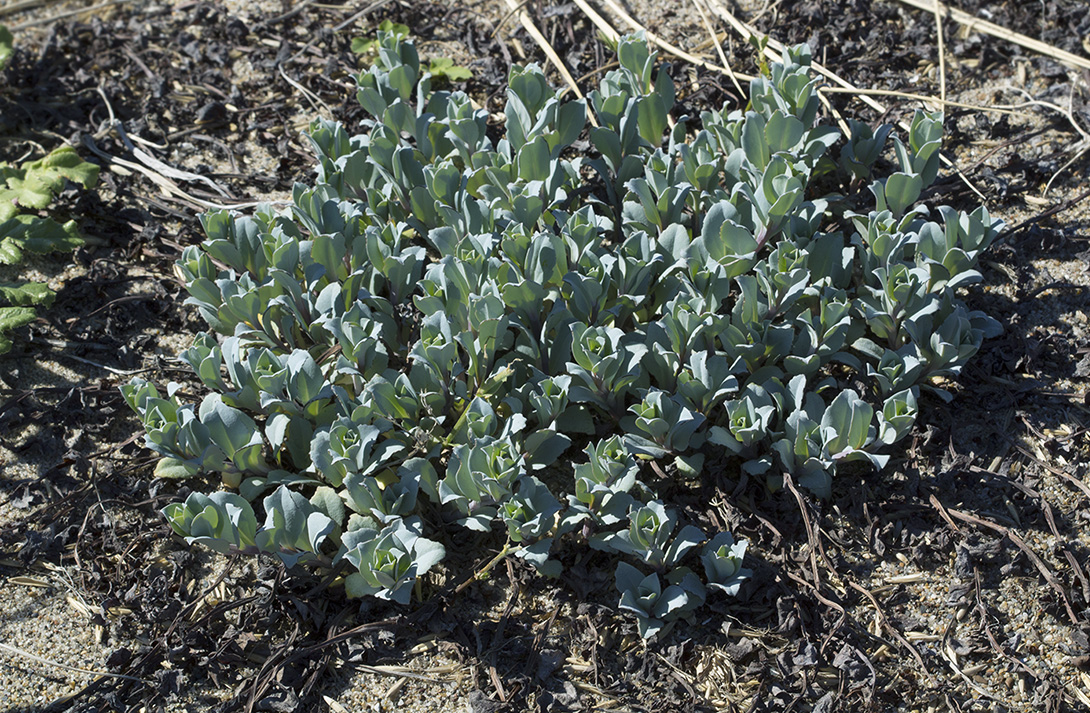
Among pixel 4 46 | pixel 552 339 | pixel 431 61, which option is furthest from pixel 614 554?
pixel 4 46

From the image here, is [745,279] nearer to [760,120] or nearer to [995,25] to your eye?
[760,120]

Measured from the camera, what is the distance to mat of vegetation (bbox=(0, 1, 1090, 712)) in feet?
8.14

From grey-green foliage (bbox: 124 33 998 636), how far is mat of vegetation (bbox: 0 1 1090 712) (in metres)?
0.13

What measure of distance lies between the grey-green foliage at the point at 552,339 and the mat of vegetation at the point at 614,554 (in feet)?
0.42

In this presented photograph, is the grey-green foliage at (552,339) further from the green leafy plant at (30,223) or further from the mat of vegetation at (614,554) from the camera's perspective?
the green leafy plant at (30,223)

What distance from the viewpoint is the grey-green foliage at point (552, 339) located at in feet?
8.37

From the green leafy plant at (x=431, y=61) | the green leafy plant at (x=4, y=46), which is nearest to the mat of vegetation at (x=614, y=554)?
the green leafy plant at (x=431, y=61)

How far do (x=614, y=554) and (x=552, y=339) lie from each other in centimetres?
69

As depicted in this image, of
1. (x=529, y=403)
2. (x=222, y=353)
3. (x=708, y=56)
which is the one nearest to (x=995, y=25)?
(x=708, y=56)

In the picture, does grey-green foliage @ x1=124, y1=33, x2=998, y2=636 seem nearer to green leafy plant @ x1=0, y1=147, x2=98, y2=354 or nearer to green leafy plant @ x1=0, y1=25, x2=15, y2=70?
green leafy plant @ x1=0, y1=147, x2=98, y2=354

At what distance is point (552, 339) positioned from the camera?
2.94 meters

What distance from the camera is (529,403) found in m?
2.80

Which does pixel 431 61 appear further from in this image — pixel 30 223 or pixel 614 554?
pixel 614 554

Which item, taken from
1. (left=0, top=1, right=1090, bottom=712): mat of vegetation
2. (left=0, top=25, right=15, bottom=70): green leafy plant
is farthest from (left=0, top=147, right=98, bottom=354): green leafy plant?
(left=0, top=25, right=15, bottom=70): green leafy plant
